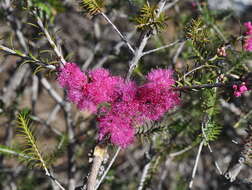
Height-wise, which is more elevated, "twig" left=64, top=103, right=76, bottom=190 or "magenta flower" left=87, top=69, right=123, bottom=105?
"magenta flower" left=87, top=69, right=123, bottom=105

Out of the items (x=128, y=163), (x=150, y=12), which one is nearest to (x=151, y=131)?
(x=150, y=12)

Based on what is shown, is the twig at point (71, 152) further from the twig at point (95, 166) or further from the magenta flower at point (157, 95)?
the magenta flower at point (157, 95)

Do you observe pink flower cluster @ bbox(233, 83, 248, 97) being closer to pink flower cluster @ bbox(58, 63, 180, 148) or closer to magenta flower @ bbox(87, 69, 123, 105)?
pink flower cluster @ bbox(58, 63, 180, 148)

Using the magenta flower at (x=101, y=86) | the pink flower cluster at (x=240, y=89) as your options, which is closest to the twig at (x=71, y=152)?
the magenta flower at (x=101, y=86)

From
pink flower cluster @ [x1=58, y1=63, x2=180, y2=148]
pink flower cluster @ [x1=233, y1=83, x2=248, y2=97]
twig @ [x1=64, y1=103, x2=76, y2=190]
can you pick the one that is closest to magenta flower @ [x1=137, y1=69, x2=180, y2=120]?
pink flower cluster @ [x1=58, y1=63, x2=180, y2=148]

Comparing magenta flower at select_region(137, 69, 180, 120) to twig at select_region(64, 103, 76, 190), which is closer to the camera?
magenta flower at select_region(137, 69, 180, 120)

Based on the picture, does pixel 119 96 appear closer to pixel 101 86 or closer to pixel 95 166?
pixel 101 86

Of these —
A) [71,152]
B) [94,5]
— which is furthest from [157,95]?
[71,152]

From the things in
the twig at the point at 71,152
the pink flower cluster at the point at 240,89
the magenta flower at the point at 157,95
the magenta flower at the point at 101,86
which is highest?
the magenta flower at the point at 101,86
